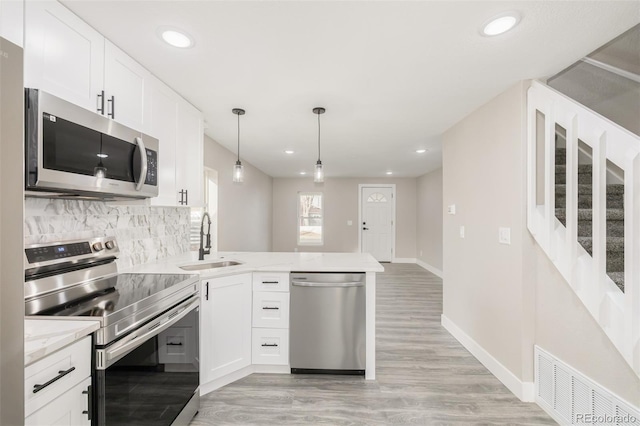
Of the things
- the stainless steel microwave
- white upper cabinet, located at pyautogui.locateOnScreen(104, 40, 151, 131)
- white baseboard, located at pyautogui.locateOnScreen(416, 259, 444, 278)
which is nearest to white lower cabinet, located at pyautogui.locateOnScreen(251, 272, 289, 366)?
the stainless steel microwave

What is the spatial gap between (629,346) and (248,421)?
87.2 inches

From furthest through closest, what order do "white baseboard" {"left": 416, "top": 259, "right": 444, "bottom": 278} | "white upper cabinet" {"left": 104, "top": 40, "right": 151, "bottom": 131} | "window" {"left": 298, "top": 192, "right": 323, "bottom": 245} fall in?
"window" {"left": 298, "top": 192, "right": 323, "bottom": 245}
"white baseboard" {"left": 416, "top": 259, "right": 444, "bottom": 278}
"white upper cabinet" {"left": 104, "top": 40, "right": 151, "bottom": 131}

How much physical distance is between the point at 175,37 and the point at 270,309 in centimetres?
202

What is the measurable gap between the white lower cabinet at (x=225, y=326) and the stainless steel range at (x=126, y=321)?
16 centimetres

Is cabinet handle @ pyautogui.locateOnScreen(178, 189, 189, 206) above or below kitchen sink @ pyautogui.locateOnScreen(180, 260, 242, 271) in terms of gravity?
above

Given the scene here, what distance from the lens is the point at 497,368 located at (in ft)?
7.58

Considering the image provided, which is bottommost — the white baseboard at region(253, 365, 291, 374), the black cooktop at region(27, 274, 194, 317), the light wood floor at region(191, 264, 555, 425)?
the light wood floor at region(191, 264, 555, 425)

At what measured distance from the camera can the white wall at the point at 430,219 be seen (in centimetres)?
620

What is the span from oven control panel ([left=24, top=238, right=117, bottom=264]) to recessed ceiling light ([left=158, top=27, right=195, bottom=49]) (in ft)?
4.31

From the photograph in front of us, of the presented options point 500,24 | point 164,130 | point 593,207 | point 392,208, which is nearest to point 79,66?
point 164,130

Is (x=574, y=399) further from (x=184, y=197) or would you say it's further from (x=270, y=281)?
(x=184, y=197)

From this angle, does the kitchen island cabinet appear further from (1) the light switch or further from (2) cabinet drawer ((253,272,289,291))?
(1) the light switch

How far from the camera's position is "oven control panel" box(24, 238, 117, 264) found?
1.38 m

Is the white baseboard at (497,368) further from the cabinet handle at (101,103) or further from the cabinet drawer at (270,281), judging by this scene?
the cabinet handle at (101,103)
